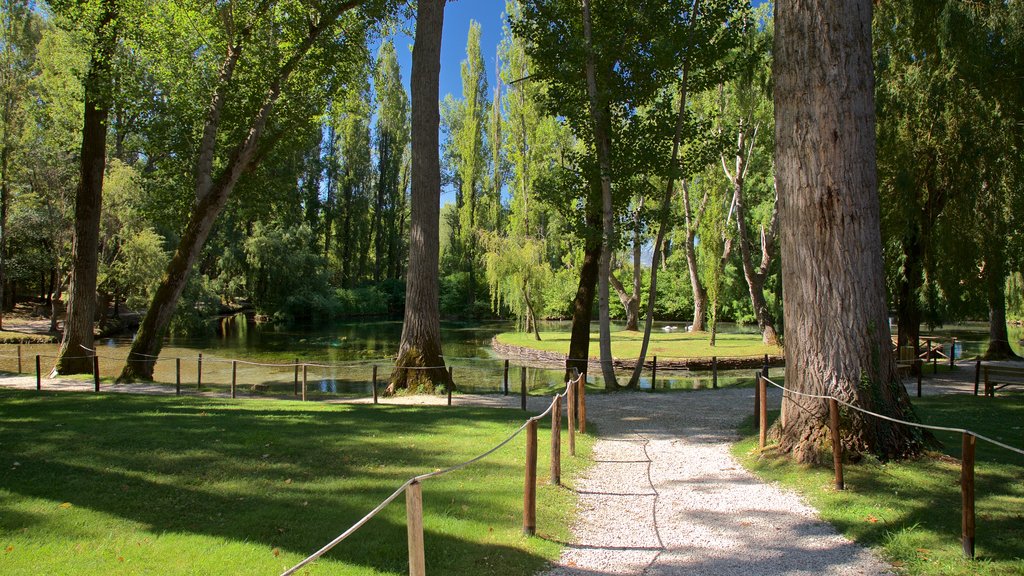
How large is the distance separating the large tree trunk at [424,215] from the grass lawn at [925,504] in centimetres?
778

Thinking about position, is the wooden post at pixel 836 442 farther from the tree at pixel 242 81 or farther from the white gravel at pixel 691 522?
the tree at pixel 242 81

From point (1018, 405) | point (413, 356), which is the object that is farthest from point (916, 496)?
point (413, 356)

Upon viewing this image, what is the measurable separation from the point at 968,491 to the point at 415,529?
358 centimetres

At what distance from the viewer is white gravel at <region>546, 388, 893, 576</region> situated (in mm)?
4449

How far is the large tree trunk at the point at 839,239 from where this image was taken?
6.65m

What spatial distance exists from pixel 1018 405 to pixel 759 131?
1880 cm

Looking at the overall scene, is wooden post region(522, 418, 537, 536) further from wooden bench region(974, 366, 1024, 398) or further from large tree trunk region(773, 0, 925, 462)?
wooden bench region(974, 366, 1024, 398)

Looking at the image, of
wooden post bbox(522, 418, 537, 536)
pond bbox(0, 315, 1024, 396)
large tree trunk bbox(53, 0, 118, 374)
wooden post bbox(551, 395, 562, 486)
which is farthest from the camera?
pond bbox(0, 315, 1024, 396)

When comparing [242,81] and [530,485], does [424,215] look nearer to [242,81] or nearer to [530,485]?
[242,81]

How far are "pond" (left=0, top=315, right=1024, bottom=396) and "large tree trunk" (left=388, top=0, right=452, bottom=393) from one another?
1025mm

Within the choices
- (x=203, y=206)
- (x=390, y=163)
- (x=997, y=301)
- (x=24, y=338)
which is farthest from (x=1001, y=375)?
(x=390, y=163)

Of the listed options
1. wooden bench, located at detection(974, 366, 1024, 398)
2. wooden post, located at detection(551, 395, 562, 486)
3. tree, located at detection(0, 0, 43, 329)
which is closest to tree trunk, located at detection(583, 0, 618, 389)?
wooden bench, located at detection(974, 366, 1024, 398)

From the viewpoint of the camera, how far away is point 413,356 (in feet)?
45.8

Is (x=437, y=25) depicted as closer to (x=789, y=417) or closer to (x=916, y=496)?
(x=789, y=417)
